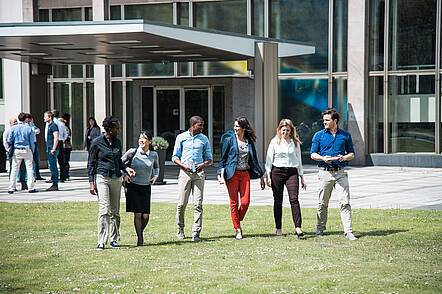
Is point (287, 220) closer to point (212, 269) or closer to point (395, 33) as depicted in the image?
point (212, 269)

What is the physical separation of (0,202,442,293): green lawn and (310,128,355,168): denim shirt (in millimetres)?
1145

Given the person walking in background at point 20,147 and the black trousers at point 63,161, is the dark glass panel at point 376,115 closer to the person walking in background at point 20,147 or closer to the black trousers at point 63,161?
the black trousers at point 63,161

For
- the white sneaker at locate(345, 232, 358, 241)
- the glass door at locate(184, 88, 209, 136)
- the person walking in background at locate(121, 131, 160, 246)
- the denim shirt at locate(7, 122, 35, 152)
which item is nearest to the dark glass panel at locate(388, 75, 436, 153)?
the glass door at locate(184, 88, 209, 136)

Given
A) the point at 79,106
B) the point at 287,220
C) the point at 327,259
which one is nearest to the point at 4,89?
the point at 79,106

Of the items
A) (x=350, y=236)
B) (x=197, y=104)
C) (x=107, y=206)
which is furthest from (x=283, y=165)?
(x=197, y=104)

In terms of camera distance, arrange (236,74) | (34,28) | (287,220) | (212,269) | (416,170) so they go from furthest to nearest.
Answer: (236,74) → (416,170) → (34,28) → (287,220) → (212,269)

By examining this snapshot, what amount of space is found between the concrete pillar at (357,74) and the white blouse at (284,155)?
1794 cm

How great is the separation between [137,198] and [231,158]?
66.9 inches

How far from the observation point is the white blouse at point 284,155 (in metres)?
14.5

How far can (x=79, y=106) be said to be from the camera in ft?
123

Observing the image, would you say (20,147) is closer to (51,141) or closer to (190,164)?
(51,141)

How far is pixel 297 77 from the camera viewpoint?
33375 millimetres

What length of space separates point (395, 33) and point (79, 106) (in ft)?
42.7

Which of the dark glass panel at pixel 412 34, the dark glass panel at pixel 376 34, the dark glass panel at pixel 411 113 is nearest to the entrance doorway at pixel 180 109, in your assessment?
the dark glass panel at pixel 376 34
